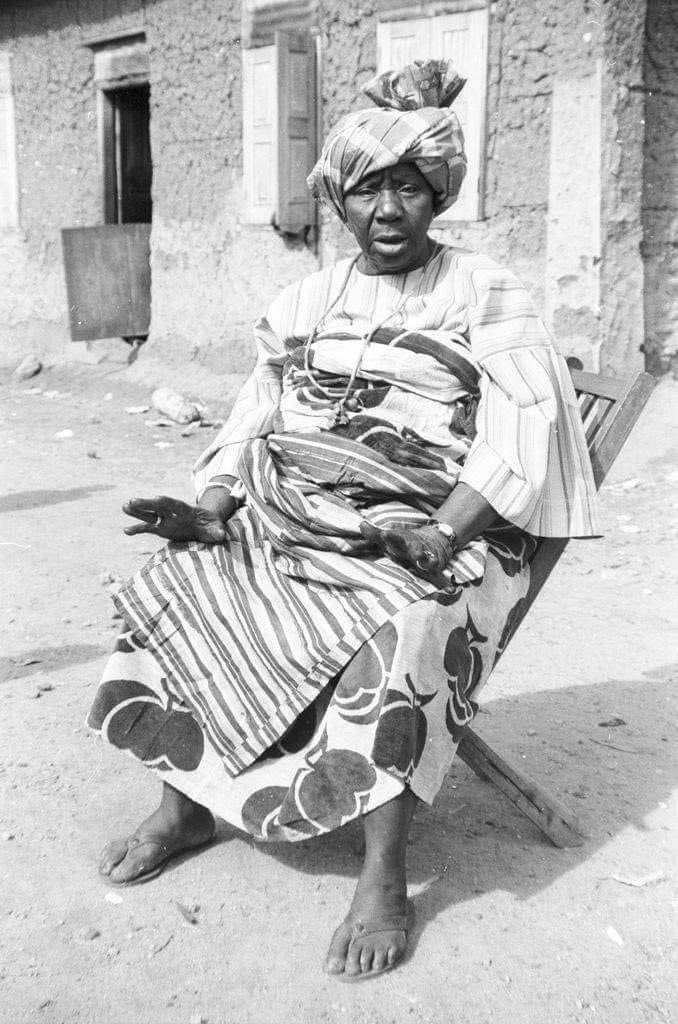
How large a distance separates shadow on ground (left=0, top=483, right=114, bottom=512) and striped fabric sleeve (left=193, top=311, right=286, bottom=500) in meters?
3.36

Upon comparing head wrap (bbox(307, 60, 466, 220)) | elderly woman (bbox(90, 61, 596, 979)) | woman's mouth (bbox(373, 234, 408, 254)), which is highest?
head wrap (bbox(307, 60, 466, 220))

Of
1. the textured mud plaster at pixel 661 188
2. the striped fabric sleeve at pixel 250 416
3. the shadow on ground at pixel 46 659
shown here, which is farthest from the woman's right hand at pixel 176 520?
the textured mud plaster at pixel 661 188

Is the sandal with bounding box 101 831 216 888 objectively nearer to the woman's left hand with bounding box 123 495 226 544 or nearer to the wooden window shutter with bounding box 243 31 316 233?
the woman's left hand with bounding box 123 495 226 544

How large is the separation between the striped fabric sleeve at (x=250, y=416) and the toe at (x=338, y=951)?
1.05 m

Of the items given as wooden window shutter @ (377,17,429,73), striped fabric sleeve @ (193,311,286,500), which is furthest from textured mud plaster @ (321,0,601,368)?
striped fabric sleeve @ (193,311,286,500)

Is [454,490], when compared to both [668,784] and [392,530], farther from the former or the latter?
[668,784]

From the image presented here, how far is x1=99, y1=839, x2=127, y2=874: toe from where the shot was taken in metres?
2.51

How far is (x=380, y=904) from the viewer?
2.22 m

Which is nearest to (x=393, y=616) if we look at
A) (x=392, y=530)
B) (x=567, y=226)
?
(x=392, y=530)

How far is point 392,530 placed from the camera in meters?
2.24

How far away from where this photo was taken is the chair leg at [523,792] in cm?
264

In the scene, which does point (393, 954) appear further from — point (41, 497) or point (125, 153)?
point (125, 153)

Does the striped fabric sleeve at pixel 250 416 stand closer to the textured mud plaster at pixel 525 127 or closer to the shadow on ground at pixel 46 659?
the shadow on ground at pixel 46 659

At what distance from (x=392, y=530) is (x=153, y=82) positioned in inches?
323
